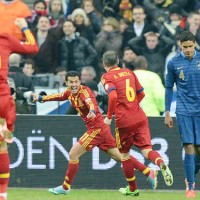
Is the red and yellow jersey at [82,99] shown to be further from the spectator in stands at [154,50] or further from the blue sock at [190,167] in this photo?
the spectator in stands at [154,50]

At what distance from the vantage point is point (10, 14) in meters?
18.6

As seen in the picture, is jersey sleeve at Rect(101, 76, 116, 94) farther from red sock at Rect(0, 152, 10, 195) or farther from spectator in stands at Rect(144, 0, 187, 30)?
spectator in stands at Rect(144, 0, 187, 30)

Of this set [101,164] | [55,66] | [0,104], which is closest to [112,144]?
[101,164]

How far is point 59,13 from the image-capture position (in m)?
21.8

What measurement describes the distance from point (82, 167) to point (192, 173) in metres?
2.70

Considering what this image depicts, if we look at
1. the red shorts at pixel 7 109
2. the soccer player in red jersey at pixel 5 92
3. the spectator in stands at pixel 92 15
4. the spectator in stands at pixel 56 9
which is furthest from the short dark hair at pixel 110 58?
the spectator in stands at pixel 56 9

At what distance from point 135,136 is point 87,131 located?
35.6 inches

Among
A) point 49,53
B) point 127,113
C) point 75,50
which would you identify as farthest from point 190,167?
Result: point 49,53

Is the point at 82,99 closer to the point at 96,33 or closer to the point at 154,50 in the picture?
the point at 154,50

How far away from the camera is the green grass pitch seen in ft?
48.0

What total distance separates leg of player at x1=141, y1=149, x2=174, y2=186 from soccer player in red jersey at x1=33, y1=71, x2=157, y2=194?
22.9 inches

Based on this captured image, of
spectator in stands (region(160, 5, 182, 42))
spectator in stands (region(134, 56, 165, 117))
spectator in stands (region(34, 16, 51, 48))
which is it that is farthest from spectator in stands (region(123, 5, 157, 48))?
spectator in stands (region(134, 56, 165, 117))

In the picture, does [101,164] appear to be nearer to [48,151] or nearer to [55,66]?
[48,151]

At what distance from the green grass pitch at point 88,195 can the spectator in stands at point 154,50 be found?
14.2 ft
